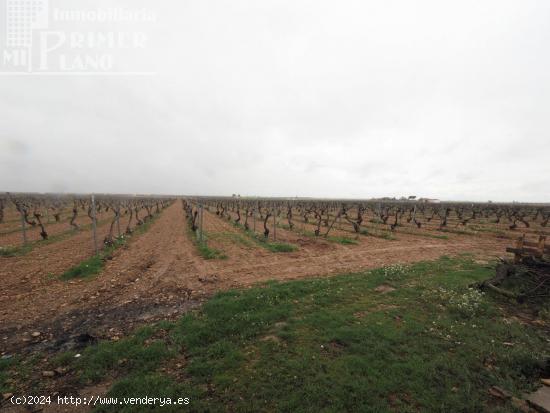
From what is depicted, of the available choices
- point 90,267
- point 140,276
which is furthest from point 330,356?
point 90,267

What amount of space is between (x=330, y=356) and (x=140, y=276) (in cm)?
966

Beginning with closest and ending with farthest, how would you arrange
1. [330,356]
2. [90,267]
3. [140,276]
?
1. [330,356]
2. [140,276]
3. [90,267]

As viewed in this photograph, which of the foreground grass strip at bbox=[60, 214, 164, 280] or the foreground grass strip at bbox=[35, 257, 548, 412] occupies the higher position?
the foreground grass strip at bbox=[35, 257, 548, 412]

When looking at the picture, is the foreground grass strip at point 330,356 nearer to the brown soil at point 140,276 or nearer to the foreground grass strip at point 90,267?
the brown soil at point 140,276

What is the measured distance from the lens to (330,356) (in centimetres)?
532

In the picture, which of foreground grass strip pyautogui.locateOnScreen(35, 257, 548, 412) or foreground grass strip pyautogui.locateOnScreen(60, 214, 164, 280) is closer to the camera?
foreground grass strip pyautogui.locateOnScreen(35, 257, 548, 412)

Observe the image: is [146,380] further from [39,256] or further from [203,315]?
[39,256]

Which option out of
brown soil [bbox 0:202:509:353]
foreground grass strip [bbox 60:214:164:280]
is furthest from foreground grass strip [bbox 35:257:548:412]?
foreground grass strip [bbox 60:214:164:280]

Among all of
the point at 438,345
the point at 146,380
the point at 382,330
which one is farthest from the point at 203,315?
the point at 438,345

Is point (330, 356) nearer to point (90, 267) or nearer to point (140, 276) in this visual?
point (140, 276)

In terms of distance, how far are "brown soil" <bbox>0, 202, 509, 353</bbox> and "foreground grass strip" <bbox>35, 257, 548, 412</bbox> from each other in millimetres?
1798

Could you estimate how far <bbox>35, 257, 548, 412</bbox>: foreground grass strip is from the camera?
4.23 m

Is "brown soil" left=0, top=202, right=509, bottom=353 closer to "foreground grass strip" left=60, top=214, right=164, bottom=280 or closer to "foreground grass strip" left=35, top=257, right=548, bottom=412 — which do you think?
"foreground grass strip" left=60, top=214, right=164, bottom=280

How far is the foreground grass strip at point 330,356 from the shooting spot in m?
4.23
